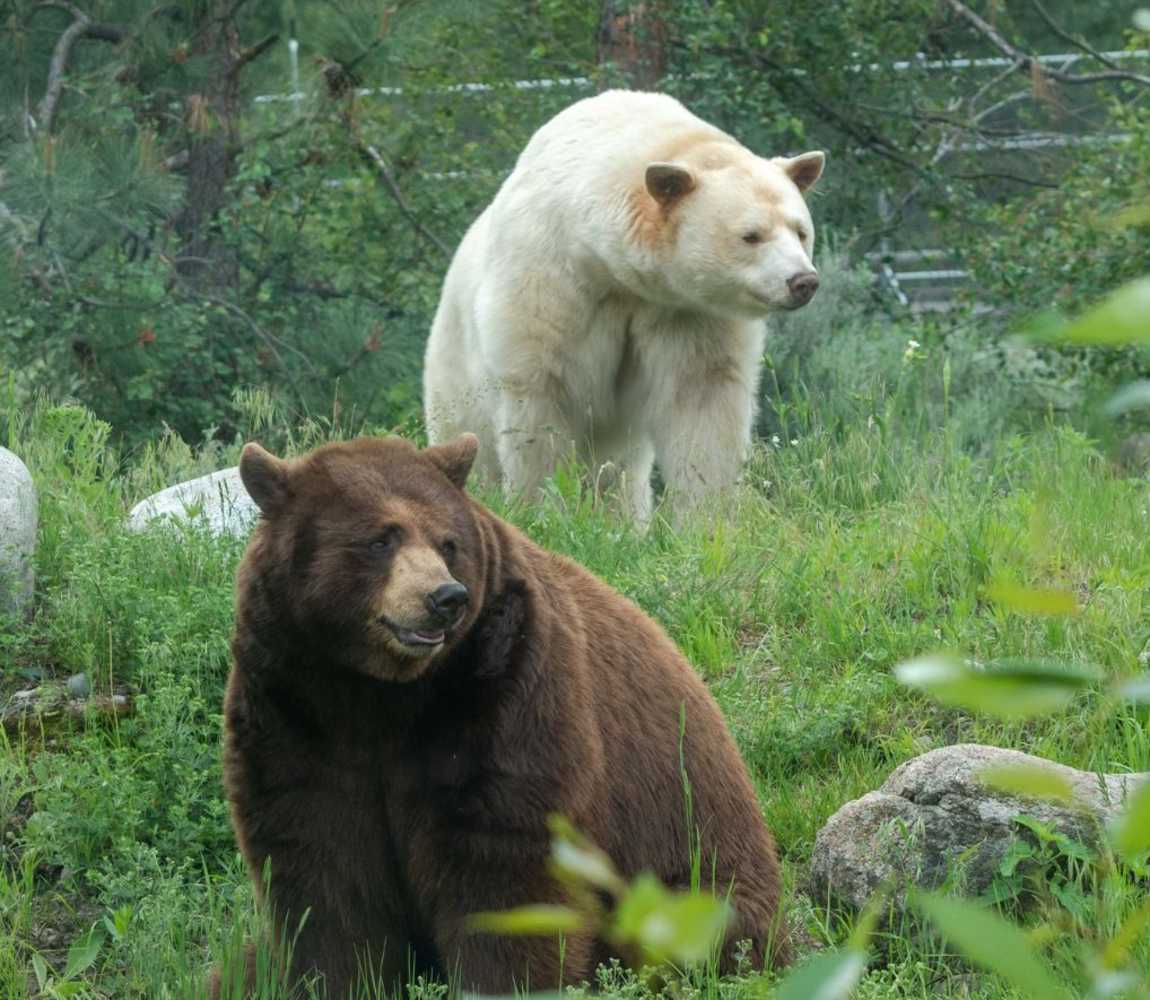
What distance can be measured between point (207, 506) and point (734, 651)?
6.17ft

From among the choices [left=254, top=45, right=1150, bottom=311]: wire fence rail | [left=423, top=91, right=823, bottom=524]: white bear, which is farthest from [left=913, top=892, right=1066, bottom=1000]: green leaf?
[left=254, top=45, right=1150, bottom=311]: wire fence rail

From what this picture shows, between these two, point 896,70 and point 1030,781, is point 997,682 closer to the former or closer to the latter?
point 1030,781

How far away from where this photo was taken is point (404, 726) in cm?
347

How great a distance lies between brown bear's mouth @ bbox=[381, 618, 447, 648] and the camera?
3.27 metres

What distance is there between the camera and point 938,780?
4.05 metres

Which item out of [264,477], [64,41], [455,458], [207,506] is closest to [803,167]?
[207,506]

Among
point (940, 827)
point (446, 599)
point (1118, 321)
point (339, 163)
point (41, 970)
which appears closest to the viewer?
point (1118, 321)

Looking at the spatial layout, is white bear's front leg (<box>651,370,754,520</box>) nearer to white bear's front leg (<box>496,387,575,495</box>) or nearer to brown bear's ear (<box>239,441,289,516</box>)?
white bear's front leg (<box>496,387,575,495</box>)

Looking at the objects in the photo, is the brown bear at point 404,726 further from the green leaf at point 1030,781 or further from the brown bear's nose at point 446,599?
the green leaf at point 1030,781

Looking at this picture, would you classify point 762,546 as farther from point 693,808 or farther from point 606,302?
point 693,808

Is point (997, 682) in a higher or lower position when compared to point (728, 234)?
higher

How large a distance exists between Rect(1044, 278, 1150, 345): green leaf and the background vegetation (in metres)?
0.14

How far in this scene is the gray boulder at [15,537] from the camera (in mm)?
5398

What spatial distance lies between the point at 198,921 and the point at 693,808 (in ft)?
4.12
